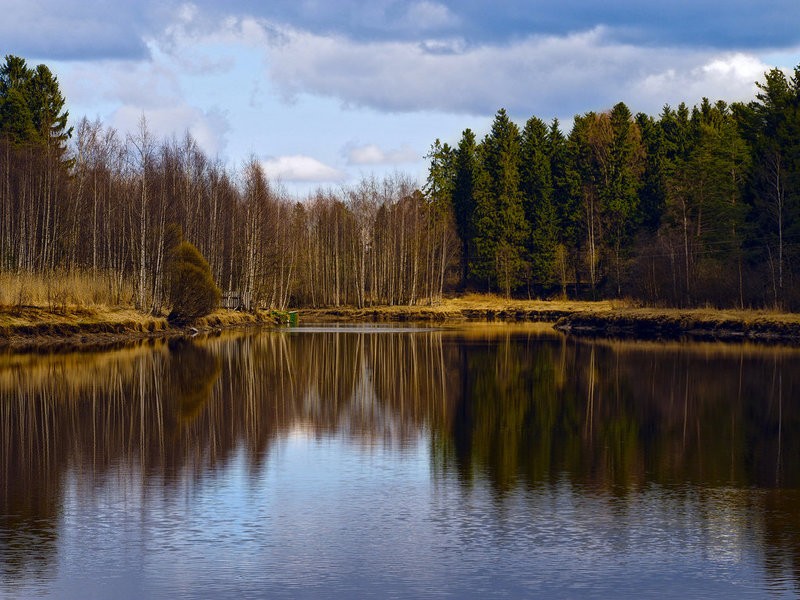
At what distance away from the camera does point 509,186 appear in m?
114

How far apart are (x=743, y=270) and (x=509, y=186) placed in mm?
48938

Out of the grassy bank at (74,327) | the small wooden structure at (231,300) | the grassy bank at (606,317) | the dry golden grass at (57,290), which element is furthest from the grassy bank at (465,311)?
the grassy bank at (74,327)

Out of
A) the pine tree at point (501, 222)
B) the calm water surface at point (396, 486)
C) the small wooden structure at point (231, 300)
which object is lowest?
the calm water surface at point (396, 486)

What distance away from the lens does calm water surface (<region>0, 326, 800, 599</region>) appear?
1101 centimetres

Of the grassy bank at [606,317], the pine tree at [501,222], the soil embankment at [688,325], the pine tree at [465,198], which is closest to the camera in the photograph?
the soil embankment at [688,325]

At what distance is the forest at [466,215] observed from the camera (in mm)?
68938

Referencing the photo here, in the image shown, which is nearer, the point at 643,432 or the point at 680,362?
the point at 643,432

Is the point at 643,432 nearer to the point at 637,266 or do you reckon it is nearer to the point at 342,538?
the point at 342,538

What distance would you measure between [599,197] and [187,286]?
57.6 metres

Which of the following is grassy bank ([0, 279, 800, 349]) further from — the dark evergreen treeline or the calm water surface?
the calm water surface

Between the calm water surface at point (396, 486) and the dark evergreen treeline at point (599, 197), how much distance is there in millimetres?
48268

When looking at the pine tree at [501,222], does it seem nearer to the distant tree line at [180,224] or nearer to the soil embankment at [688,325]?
the distant tree line at [180,224]

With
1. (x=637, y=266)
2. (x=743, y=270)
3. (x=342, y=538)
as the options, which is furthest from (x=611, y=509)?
(x=637, y=266)

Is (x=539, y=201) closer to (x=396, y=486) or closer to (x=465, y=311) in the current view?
(x=465, y=311)
